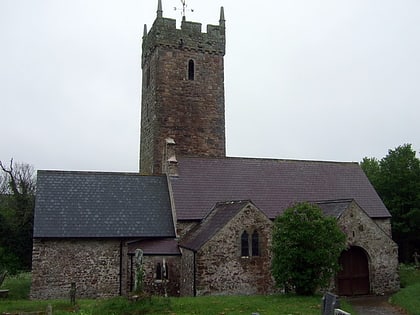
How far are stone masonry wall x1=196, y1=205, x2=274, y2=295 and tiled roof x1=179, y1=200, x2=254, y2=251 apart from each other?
31cm

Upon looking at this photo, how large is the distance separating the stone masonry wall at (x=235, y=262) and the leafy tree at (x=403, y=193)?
18.8 metres

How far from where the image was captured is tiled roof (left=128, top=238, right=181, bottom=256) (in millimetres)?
24359

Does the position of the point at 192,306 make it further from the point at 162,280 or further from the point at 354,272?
the point at 354,272

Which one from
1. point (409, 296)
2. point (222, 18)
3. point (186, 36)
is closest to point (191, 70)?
point (186, 36)

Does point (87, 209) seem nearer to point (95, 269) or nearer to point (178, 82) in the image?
point (95, 269)

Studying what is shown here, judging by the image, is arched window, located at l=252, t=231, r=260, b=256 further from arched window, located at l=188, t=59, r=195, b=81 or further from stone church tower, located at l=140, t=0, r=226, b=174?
arched window, located at l=188, t=59, r=195, b=81

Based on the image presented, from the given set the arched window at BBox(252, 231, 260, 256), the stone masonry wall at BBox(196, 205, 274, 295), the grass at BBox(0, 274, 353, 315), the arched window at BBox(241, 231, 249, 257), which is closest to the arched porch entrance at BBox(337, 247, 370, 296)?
the stone masonry wall at BBox(196, 205, 274, 295)

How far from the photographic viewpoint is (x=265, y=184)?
29.8 metres

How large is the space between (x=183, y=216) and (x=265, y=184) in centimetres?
632

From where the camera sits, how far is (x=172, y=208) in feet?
89.8

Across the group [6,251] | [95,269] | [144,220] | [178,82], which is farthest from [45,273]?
[178,82]

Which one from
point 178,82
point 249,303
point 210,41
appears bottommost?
point 249,303

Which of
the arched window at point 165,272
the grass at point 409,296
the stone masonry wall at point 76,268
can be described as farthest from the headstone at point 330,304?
the stone masonry wall at point 76,268

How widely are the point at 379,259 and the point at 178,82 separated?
1819 cm
